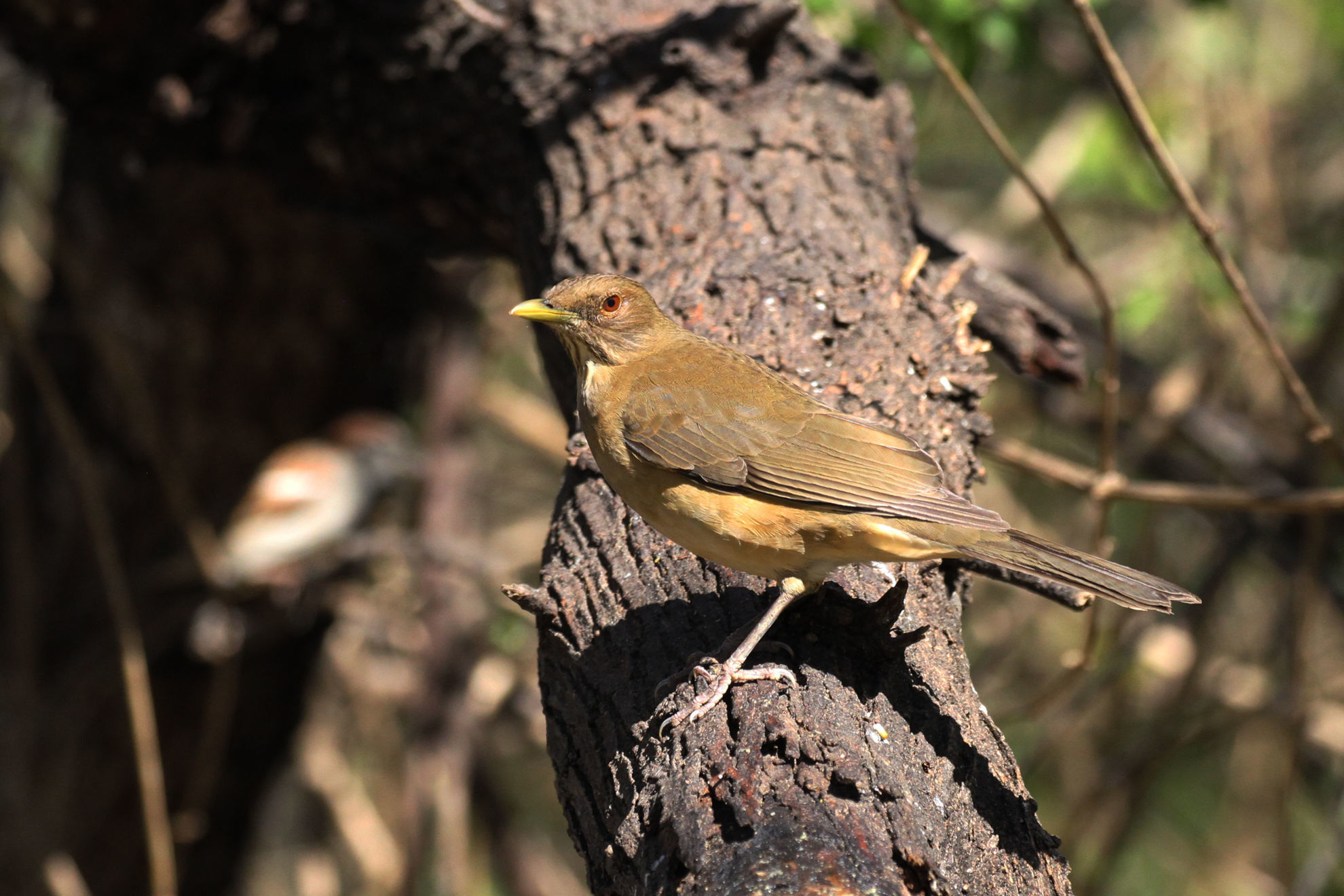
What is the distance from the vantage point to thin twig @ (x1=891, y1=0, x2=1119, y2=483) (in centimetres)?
338

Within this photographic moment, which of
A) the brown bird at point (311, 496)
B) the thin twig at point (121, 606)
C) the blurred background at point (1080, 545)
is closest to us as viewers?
the thin twig at point (121, 606)

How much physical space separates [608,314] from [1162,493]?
5.87 feet

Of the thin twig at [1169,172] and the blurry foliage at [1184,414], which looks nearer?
the thin twig at [1169,172]

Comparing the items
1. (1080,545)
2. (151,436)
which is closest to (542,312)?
(151,436)

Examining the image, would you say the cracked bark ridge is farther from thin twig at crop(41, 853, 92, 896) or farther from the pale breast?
thin twig at crop(41, 853, 92, 896)

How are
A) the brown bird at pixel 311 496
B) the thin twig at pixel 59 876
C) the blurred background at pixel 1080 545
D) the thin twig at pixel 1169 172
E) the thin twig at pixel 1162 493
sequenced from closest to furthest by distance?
the thin twig at pixel 1169 172 < the thin twig at pixel 1162 493 < the thin twig at pixel 59 876 < the blurred background at pixel 1080 545 < the brown bird at pixel 311 496

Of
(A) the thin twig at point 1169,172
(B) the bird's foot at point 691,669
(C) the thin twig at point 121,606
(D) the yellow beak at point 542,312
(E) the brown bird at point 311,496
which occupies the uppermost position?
(A) the thin twig at point 1169,172

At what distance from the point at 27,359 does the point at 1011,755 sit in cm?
352

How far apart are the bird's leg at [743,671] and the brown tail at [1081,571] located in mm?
397

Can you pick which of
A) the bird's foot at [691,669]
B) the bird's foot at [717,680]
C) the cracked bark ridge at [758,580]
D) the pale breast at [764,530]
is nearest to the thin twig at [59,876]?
the cracked bark ridge at [758,580]

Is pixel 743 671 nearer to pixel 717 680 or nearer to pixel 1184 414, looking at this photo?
pixel 717 680

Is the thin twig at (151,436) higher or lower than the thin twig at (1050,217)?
lower

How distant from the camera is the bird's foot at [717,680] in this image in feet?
7.61

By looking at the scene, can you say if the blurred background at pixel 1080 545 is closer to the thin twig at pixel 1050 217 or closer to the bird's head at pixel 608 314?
the thin twig at pixel 1050 217
